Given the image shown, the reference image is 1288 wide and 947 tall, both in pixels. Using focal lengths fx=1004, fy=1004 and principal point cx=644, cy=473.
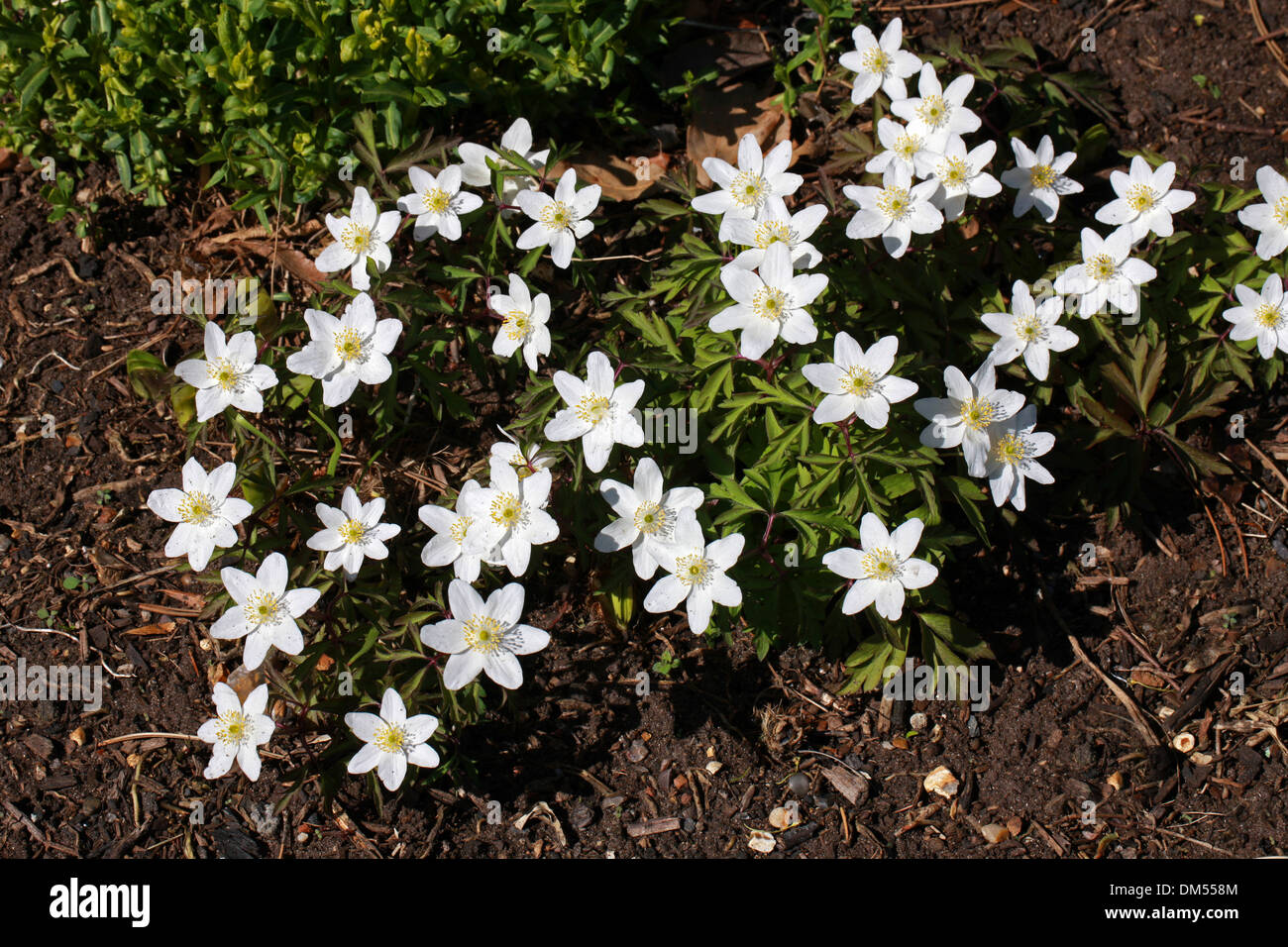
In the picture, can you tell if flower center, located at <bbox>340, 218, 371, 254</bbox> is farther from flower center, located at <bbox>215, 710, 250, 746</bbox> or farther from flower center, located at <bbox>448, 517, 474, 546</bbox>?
flower center, located at <bbox>215, 710, 250, 746</bbox>

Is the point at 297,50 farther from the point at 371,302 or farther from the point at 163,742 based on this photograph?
the point at 163,742

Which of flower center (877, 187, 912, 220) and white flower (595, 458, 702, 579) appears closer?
white flower (595, 458, 702, 579)

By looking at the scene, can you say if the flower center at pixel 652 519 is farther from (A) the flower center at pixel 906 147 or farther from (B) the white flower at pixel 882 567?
(A) the flower center at pixel 906 147

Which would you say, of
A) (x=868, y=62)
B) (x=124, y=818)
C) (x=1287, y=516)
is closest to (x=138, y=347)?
(x=124, y=818)

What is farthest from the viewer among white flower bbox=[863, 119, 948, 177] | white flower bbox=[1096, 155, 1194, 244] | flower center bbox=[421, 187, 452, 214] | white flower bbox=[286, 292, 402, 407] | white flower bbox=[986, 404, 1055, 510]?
flower center bbox=[421, 187, 452, 214]

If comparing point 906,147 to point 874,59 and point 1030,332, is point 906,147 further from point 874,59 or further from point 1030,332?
point 1030,332

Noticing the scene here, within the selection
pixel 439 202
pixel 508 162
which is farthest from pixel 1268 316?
pixel 439 202

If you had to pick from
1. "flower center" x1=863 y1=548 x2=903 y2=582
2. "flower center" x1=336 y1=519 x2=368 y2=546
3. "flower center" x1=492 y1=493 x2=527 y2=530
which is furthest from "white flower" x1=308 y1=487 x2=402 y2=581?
"flower center" x1=863 y1=548 x2=903 y2=582
